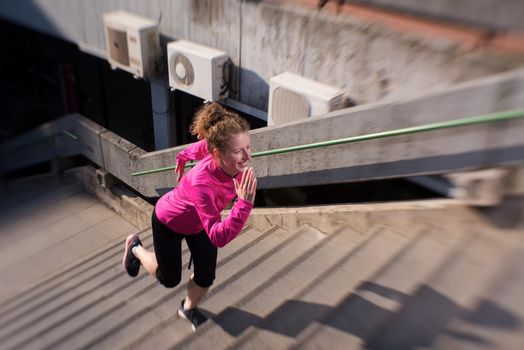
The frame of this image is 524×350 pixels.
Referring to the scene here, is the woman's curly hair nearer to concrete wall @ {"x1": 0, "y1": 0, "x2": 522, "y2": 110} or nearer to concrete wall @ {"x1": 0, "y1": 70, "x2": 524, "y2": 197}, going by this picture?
concrete wall @ {"x1": 0, "y1": 70, "x2": 524, "y2": 197}

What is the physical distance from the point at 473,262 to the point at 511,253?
0.28 metres

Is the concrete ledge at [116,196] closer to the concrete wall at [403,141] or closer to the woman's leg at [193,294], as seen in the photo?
the concrete wall at [403,141]

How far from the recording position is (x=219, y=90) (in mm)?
6773

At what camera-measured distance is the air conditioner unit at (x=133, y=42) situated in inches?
287

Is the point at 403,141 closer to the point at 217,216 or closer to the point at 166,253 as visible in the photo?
the point at 217,216

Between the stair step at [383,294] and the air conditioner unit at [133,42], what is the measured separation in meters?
5.37

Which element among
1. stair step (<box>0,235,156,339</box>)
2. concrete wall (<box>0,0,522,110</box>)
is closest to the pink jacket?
stair step (<box>0,235,156,339</box>)

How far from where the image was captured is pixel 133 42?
7371mm

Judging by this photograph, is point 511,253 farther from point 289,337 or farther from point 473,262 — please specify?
point 289,337

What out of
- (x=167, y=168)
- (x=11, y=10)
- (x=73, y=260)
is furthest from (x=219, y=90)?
(x=11, y=10)

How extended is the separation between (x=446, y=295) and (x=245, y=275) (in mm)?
1754

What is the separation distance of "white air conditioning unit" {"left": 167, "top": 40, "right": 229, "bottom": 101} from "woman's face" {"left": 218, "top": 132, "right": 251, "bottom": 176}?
3.76 metres

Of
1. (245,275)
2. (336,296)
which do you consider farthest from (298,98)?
(336,296)

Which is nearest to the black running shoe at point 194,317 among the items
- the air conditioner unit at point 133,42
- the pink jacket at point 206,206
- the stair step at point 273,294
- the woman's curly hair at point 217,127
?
the stair step at point 273,294
